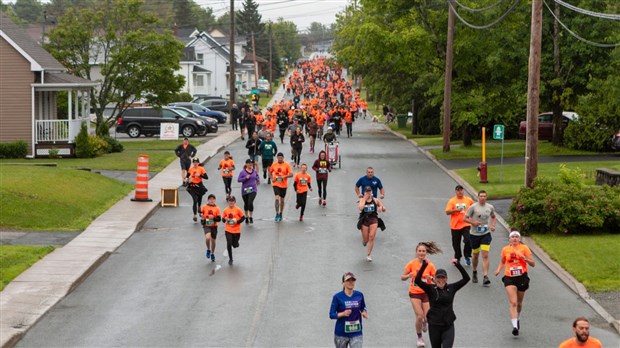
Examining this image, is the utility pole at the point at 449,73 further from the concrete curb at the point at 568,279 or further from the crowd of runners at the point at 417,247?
the concrete curb at the point at 568,279

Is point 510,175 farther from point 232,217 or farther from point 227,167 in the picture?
point 232,217

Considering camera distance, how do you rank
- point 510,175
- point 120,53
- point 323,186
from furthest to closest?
point 120,53, point 510,175, point 323,186

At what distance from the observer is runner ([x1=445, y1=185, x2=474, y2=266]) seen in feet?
66.1

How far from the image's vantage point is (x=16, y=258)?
21.4 metres

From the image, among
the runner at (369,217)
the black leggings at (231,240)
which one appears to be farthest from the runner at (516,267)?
the black leggings at (231,240)

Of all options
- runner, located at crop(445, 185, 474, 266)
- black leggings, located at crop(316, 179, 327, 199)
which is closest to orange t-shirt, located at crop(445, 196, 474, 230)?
runner, located at crop(445, 185, 474, 266)

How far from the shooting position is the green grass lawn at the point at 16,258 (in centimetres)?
1988

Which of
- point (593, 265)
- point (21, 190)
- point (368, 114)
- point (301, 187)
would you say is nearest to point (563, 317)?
point (593, 265)

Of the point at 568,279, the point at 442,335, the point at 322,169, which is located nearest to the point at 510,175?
the point at 322,169

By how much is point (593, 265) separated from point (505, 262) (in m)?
5.10

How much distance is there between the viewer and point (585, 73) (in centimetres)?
4184

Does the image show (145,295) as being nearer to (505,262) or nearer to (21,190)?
(505,262)

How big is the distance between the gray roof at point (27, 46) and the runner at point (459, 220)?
2649cm

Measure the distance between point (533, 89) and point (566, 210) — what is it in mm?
3770
